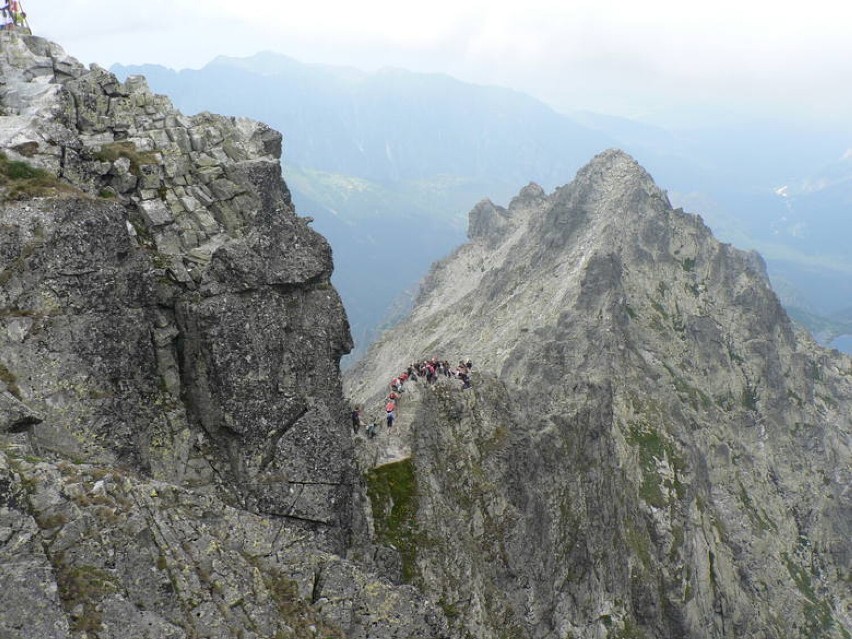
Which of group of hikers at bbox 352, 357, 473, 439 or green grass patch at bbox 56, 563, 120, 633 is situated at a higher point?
green grass patch at bbox 56, 563, 120, 633

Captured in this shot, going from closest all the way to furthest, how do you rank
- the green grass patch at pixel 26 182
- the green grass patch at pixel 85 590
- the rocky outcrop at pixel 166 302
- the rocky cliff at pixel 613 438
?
the green grass patch at pixel 85 590 → the rocky outcrop at pixel 166 302 → the green grass patch at pixel 26 182 → the rocky cliff at pixel 613 438

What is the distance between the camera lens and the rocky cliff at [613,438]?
39.2 m

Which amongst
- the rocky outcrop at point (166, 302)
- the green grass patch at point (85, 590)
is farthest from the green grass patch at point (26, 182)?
the green grass patch at point (85, 590)

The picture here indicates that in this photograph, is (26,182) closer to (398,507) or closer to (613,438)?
(398,507)

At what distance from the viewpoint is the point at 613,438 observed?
81625mm

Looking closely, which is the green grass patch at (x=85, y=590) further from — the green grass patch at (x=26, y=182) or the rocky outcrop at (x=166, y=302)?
the green grass patch at (x=26, y=182)

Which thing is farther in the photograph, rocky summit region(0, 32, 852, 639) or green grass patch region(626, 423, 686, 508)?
green grass patch region(626, 423, 686, 508)

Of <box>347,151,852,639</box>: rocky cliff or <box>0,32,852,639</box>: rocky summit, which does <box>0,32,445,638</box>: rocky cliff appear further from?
<box>347,151,852,639</box>: rocky cliff

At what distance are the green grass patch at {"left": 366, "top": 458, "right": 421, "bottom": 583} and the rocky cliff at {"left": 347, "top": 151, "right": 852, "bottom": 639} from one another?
4.5 inches

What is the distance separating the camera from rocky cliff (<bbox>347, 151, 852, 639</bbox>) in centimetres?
3919

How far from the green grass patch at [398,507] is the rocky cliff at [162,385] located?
2.28m

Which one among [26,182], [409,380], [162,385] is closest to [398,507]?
[409,380]

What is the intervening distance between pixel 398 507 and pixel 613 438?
5395cm

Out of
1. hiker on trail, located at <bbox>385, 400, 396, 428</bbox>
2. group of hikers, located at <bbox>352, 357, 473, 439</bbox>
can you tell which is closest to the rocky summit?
group of hikers, located at <bbox>352, 357, 473, 439</bbox>
